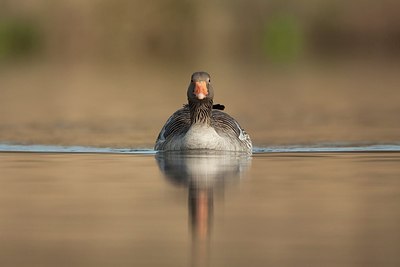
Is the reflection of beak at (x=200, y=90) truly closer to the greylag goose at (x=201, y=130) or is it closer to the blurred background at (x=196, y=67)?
the greylag goose at (x=201, y=130)

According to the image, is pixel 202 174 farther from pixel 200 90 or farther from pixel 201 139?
pixel 200 90

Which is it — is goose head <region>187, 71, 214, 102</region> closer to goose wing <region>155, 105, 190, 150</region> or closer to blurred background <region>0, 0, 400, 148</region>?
goose wing <region>155, 105, 190, 150</region>

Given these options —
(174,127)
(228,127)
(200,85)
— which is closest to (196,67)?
(174,127)

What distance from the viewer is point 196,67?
1497 inches

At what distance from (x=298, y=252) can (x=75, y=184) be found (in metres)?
4.54

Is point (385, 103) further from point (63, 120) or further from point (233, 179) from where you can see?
point (233, 179)

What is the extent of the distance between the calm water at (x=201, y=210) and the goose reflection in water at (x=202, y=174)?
0.01 meters

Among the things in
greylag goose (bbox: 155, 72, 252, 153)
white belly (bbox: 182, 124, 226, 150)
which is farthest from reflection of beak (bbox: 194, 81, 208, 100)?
white belly (bbox: 182, 124, 226, 150)

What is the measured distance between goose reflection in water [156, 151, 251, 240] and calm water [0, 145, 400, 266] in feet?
0.04

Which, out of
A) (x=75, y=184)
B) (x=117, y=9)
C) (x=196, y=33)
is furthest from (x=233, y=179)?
(x=196, y=33)

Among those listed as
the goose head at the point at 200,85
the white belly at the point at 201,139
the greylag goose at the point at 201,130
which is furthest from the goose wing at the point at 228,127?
the goose head at the point at 200,85

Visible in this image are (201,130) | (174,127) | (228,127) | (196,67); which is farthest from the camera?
(196,67)

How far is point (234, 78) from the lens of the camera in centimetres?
3397

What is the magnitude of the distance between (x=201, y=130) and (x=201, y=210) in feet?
19.8
